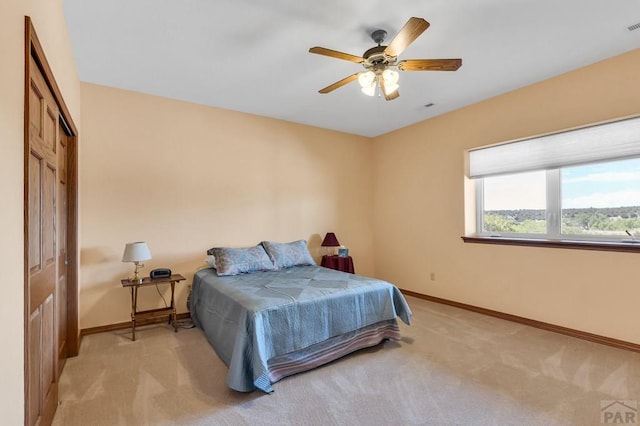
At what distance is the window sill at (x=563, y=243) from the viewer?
2789 millimetres

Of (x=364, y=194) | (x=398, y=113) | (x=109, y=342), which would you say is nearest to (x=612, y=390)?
(x=398, y=113)

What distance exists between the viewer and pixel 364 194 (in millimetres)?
5473

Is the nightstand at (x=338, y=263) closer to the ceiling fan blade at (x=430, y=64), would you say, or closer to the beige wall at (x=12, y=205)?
the ceiling fan blade at (x=430, y=64)

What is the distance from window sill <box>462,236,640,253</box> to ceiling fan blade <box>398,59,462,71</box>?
2255 millimetres

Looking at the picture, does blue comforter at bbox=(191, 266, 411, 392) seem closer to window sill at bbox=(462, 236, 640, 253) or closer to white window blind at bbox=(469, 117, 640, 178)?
window sill at bbox=(462, 236, 640, 253)

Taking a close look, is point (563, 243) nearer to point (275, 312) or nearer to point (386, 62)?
point (386, 62)

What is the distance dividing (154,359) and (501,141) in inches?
171

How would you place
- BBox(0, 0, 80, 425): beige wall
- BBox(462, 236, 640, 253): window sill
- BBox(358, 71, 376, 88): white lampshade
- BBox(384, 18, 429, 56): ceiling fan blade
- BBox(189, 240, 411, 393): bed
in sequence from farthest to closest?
BBox(462, 236, 640, 253): window sill, BBox(358, 71, 376, 88): white lampshade, BBox(189, 240, 411, 393): bed, BBox(384, 18, 429, 56): ceiling fan blade, BBox(0, 0, 80, 425): beige wall

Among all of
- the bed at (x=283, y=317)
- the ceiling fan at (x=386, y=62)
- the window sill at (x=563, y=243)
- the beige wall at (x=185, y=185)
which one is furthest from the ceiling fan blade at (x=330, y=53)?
the window sill at (x=563, y=243)

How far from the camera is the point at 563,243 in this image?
10.4 ft

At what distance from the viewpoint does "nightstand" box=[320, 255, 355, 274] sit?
4.66m

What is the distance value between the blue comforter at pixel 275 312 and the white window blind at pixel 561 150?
85.1 inches

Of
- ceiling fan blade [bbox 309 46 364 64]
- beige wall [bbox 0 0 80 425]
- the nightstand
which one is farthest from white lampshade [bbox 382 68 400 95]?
the nightstand

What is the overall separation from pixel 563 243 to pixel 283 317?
296 centimetres
